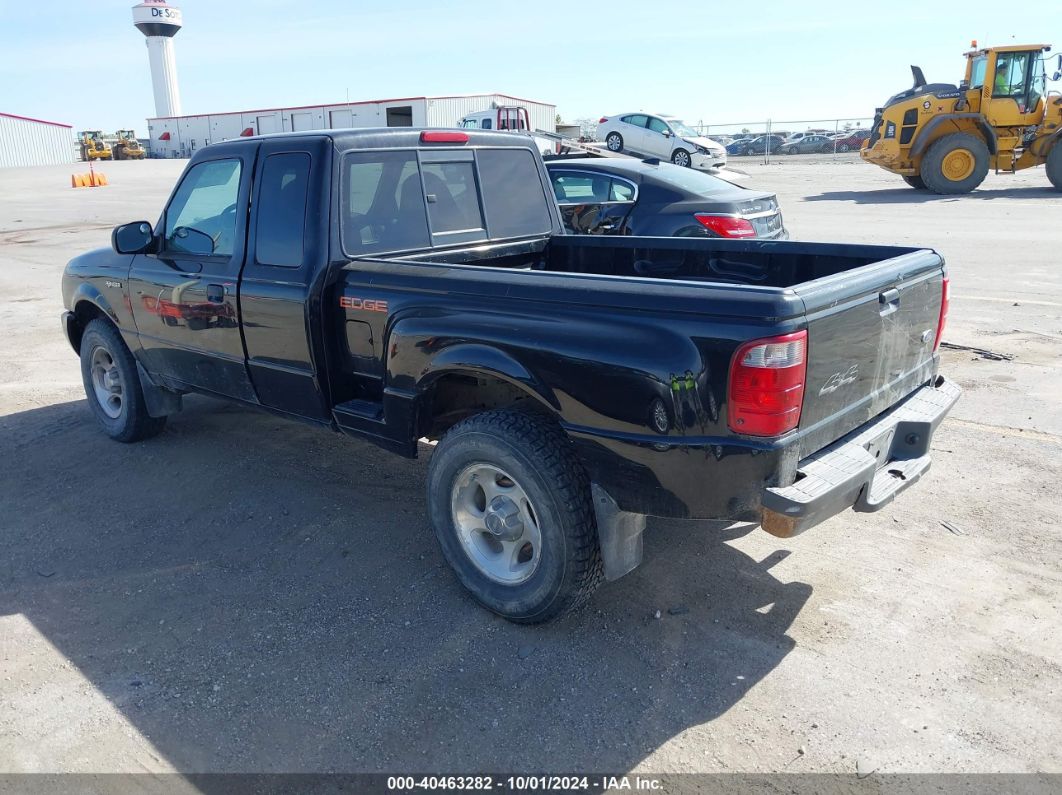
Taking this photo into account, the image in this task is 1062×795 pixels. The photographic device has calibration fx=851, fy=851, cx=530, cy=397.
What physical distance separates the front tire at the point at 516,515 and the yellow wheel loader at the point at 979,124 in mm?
20656

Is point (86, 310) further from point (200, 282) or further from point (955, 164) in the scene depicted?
point (955, 164)

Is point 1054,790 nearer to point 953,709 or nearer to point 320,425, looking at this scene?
Result: point 953,709

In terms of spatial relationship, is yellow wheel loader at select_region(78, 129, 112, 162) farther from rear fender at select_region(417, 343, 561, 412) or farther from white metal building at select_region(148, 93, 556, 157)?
rear fender at select_region(417, 343, 561, 412)

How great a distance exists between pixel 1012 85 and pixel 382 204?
2062 cm

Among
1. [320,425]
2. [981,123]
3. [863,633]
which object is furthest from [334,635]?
[981,123]

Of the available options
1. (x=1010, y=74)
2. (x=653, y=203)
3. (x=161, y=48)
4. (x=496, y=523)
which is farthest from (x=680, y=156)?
(x=161, y=48)

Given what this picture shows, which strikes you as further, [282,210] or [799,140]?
[799,140]

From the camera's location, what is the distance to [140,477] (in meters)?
5.36

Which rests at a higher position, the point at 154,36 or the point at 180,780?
the point at 154,36

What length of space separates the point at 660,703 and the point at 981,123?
21.5m

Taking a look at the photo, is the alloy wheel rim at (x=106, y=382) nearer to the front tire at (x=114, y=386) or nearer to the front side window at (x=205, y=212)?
the front tire at (x=114, y=386)

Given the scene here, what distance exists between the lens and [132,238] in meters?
4.99

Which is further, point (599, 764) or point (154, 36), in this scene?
point (154, 36)

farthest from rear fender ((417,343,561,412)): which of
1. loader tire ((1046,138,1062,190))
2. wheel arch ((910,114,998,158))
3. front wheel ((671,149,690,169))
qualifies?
front wheel ((671,149,690,169))
